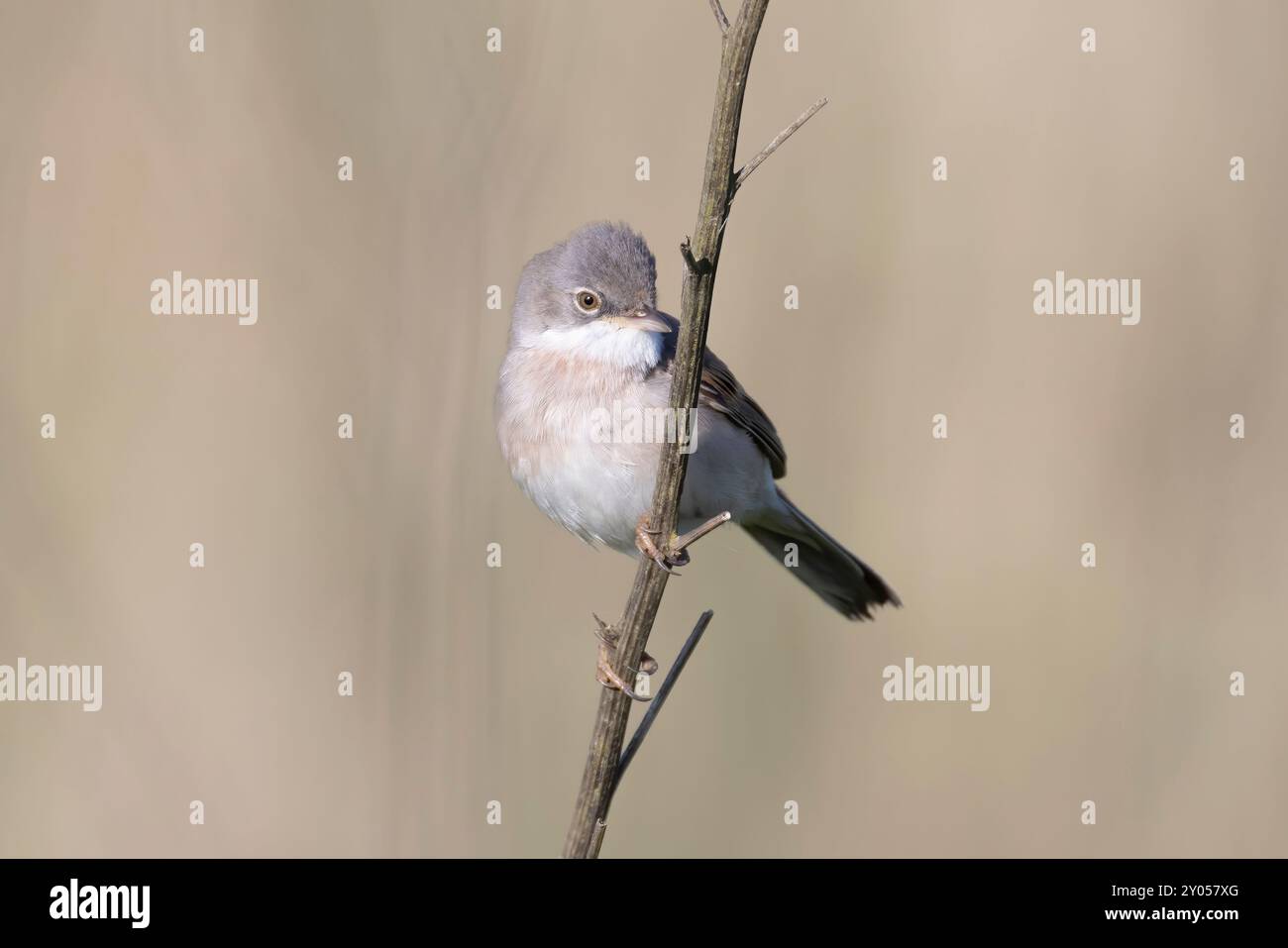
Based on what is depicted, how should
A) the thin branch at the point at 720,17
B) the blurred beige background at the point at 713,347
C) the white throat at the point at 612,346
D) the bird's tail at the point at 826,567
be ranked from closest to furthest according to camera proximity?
the thin branch at the point at 720,17
the white throat at the point at 612,346
the bird's tail at the point at 826,567
the blurred beige background at the point at 713,347

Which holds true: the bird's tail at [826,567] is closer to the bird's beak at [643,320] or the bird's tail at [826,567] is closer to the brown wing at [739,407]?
the brown wing at [739,407]

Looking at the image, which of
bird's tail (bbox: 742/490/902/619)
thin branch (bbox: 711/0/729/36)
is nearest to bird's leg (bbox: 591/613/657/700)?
thin branch (bbox: 711/0/729/36)

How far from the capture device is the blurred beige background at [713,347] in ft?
19.0

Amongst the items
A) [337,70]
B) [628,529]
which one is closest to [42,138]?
[337,70]

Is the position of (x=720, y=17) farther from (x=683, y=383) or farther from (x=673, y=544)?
(x=673, y=544)

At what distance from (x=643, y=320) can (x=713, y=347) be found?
5.18 feet

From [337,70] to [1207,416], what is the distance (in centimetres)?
459

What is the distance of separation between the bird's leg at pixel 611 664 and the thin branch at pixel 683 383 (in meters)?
0.02

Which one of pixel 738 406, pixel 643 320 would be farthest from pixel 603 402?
pixel 738 406

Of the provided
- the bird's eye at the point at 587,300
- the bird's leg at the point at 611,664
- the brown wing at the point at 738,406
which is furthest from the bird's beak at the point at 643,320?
the bird's leg at the point at 611,664

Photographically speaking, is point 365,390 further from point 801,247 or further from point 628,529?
point 801,247

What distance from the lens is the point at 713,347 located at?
245 inches

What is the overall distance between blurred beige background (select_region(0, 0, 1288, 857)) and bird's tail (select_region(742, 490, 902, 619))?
32cm

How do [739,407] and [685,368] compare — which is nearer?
[685,368]
